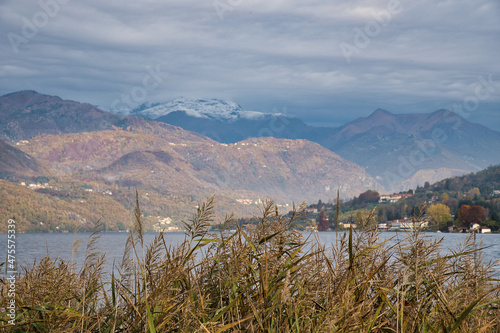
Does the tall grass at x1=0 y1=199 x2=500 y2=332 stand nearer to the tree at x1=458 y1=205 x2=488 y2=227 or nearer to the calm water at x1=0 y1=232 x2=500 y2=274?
the calm water at x1=0 y1=232 x2=500 y2=274

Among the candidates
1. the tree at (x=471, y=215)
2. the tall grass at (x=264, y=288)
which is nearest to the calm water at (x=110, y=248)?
the tall grass at (x=264, y=288)

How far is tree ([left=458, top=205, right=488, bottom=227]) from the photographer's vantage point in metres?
99.9

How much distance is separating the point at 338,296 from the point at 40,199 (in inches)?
8366

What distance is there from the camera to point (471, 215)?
338 ft

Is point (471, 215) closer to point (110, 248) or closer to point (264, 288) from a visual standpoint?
point (110, 248)

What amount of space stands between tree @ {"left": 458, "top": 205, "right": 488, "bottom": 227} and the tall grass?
104m

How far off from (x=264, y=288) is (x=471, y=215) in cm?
11056

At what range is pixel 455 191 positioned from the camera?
180000 mm

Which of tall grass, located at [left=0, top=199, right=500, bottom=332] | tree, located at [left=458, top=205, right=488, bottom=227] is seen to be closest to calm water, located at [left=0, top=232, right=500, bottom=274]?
tall grass, located at [left=0, top=199, right=500, bottom=332]

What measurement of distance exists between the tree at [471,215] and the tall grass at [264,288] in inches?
4113

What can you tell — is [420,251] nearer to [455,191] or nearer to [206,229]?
[206,229]

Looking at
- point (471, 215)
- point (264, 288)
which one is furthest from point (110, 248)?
point (264, 288)

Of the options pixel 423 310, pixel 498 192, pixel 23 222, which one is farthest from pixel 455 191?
pixel 423 310

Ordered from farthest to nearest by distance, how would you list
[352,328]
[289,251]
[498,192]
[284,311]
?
[498,192]
[289,251]
[284,311]
[352,328]
